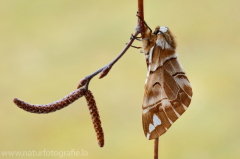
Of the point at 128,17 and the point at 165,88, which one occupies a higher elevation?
the point at 128,17

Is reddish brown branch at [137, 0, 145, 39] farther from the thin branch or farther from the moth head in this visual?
the moth head

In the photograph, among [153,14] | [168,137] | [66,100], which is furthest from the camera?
[153,14]

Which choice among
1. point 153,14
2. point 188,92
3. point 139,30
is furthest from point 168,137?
point 139,30

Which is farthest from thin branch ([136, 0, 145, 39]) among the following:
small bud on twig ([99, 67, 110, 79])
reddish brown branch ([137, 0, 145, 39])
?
small bud on twig ([99, 67, 110, 79])

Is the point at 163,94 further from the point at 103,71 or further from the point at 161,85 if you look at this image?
the point at 103,71

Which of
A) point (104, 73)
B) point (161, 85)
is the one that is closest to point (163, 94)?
point (161, 85)

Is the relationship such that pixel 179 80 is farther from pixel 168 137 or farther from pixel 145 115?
pixel 168 137
